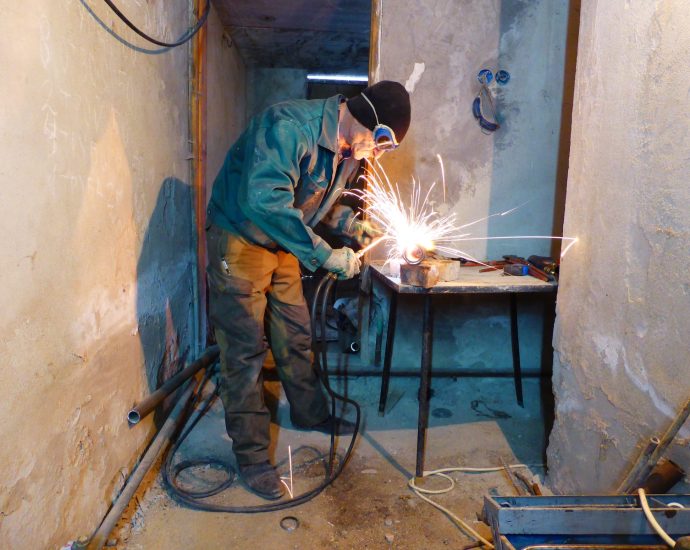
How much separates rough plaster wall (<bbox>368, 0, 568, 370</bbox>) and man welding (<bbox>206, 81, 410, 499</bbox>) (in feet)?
2.61

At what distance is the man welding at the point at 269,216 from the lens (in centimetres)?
212

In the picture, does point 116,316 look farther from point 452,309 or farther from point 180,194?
point 452,309

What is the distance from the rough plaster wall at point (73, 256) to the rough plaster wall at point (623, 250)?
1774 mm

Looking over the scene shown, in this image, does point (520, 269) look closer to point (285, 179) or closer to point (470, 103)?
point (470, 103)

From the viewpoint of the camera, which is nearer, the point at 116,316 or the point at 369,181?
the point at 116,316

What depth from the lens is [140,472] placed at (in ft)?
7.22

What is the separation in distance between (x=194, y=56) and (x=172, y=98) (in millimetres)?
571

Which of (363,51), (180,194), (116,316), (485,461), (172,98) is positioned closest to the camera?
(116,316)

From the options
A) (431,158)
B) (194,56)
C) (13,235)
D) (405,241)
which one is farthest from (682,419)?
(194,56)

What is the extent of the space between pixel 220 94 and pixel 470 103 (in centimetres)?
225

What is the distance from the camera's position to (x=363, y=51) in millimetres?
5164

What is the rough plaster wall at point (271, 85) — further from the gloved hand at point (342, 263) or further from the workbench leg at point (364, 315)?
the gloved hand at point (342, 263)

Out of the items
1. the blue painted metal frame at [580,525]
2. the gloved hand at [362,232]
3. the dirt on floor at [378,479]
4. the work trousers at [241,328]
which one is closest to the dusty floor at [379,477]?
the dirt on floor at [378,479]

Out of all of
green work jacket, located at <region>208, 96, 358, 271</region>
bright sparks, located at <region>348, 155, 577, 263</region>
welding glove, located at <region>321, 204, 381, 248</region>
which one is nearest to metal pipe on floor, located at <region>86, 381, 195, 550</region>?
green work jacket, located at <region>208, 96, 358, 271</region>
